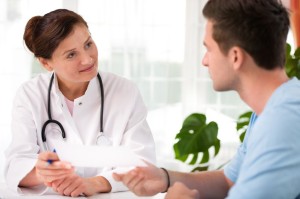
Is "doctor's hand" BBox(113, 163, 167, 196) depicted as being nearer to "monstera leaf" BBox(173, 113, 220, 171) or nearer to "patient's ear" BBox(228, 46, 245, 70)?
"patient's ear" BBox(228, 46, 245, 70)

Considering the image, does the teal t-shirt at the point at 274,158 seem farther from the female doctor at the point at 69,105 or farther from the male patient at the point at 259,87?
the female doctor at the point at 69,105

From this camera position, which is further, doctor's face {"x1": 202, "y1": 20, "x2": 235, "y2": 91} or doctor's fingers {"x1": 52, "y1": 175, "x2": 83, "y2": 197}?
doctor's fingers {"x1": 52, "y1": 175, "x2": 83, "y2": 197}

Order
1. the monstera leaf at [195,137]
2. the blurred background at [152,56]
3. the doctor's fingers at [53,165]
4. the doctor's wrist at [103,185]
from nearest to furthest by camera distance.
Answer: the doctor's fingers at [53,165]
the doctor's wrist at [103,185]
the monstera leaf at [195,137]
the blurred background at [152,56]

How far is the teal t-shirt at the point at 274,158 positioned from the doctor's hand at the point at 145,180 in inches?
15.7

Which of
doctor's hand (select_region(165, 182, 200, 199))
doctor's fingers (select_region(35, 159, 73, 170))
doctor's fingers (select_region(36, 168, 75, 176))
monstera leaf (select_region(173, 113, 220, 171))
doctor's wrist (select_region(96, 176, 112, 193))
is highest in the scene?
doctor's hand (select_region(165, 182, 200, 199))

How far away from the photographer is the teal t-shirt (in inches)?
47.3

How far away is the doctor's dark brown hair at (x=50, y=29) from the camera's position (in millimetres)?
2086

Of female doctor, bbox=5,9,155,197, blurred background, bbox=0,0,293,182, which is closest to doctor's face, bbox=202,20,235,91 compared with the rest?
female doctor, bbox=5,9,155,197

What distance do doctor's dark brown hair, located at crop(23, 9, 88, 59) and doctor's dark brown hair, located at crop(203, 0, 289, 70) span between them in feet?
2.70

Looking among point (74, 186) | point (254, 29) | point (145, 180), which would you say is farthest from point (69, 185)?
point (254, 29)

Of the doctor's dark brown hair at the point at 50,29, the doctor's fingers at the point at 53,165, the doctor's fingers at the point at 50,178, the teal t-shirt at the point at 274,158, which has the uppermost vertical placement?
the doctor's dark brown hair at the point at 50,29

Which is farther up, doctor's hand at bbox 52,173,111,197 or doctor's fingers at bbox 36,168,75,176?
doctor's fingers at bbox 36,168,75,176

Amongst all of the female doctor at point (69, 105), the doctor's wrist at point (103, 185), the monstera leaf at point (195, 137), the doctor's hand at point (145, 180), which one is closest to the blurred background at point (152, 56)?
the monstera leaf at point (195, 137)

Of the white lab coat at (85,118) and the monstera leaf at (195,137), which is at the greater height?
the white lab coat at (85,118)
